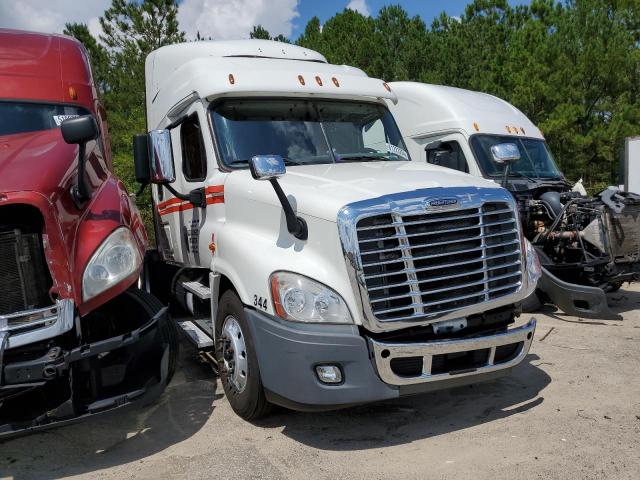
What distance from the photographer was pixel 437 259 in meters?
4.07

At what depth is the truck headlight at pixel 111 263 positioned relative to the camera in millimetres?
3803

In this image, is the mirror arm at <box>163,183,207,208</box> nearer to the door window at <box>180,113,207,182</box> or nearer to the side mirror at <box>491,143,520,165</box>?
the door window at <box>180,113,207,182</box>

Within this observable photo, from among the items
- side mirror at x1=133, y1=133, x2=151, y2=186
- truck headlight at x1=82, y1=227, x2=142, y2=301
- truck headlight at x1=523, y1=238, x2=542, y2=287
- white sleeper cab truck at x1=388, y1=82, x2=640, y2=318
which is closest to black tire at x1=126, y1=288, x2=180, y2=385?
truck headlight at x1=82, y1=227, x2=142, y2=301

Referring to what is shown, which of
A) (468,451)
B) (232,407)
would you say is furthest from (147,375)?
(468,451)

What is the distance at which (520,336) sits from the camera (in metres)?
4.36

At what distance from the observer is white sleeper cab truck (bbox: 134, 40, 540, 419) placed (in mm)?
3854

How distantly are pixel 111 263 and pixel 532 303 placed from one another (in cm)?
577

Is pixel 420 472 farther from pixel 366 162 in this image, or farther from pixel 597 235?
pixel 597 235

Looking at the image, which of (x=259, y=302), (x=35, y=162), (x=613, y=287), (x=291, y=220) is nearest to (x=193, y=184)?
(x=35, y=162)

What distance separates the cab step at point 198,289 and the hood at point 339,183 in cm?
95

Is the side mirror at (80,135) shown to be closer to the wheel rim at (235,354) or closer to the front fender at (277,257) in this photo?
the front fender at (277,257)

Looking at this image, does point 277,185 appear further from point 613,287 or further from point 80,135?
point 613,287

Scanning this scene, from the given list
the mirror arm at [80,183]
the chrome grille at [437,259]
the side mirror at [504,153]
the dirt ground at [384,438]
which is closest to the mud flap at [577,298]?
the dirt ground at [384,438]

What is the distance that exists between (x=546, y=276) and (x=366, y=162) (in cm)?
342
